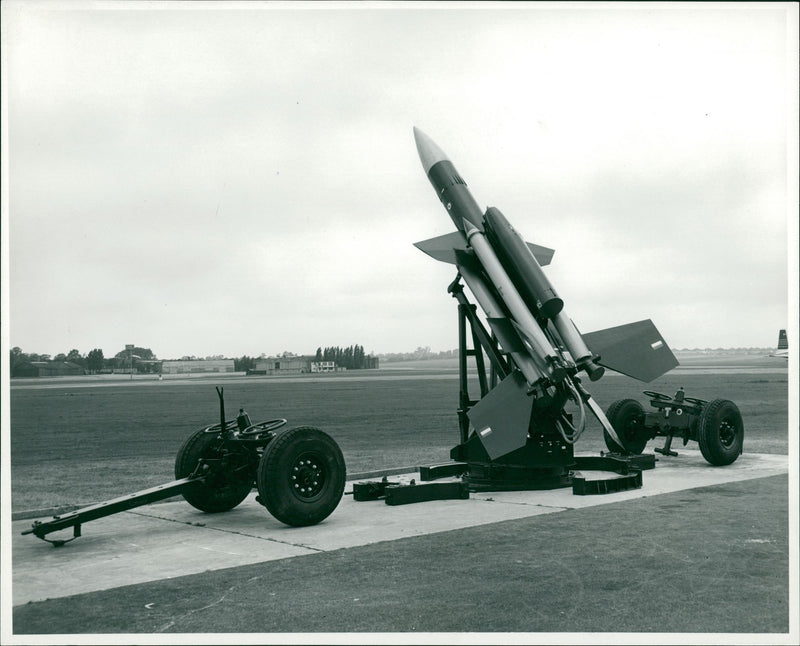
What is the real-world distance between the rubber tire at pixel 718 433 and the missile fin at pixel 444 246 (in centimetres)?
424

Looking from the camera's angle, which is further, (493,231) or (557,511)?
(493,231)

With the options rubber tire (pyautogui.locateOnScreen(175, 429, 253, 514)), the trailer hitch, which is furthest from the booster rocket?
the trailer hitch

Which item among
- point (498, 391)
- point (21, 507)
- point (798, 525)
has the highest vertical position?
point (498, 391)

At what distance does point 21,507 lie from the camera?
848 cm

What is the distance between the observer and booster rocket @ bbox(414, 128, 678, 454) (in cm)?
925

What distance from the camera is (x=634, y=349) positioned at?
10.6m

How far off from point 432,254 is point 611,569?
18.1 ft

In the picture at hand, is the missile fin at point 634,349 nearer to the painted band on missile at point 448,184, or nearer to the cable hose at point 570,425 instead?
the cable hose at point 570,425

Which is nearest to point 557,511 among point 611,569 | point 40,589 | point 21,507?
point 611,569

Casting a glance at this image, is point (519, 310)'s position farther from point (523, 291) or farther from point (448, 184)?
point (448, 184)

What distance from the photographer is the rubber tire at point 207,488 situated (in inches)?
314

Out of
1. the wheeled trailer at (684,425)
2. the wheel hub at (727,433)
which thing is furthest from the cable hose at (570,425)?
the wheel hub at (727,433)

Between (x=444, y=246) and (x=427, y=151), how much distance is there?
1480 mm

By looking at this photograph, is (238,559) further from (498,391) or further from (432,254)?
(432,254)
